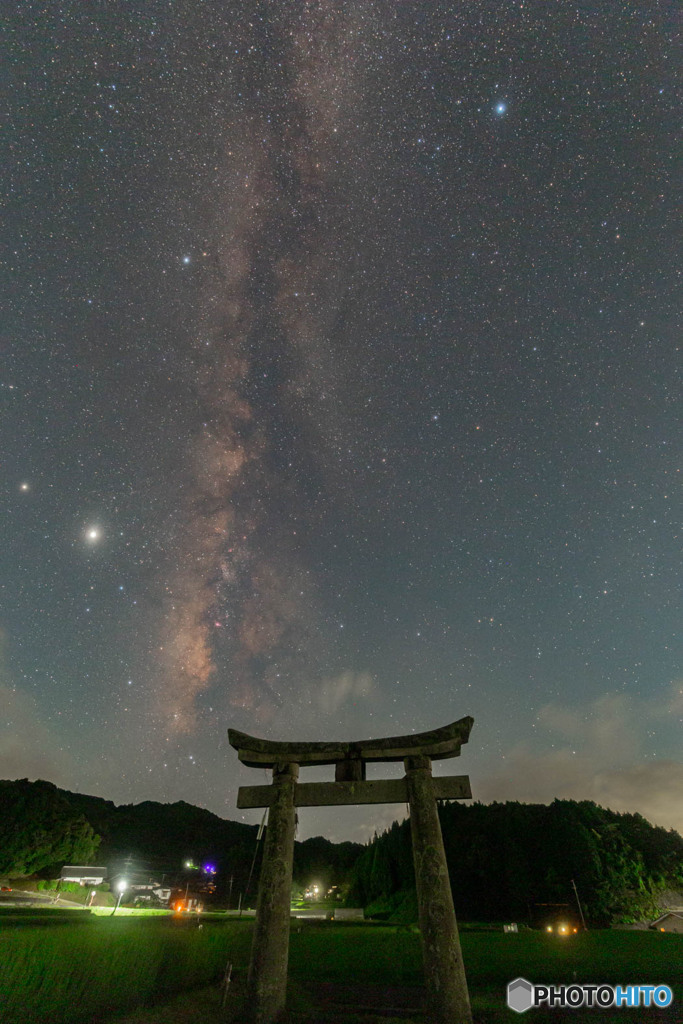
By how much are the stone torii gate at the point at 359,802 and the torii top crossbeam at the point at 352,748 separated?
0.02m

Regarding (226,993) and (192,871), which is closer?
(226,993)

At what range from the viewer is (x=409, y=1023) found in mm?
7324

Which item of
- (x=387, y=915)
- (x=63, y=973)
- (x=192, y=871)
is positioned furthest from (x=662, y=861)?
(x=63, y=973)

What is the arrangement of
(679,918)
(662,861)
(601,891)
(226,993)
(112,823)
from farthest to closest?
(112,823)
(662,861)
(601,891)
(679,918)
(226,993)

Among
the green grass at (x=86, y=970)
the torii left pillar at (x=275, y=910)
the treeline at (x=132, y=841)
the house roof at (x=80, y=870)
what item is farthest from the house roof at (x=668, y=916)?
the house roof at (x=80, y=870)

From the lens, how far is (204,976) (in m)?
11.8

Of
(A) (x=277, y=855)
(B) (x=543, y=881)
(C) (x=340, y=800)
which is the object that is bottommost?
(A) (x=277, y=855)

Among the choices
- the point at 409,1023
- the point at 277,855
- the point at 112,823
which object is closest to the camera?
the point at 409,1023

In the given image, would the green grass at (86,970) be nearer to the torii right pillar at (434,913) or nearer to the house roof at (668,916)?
the torii right pillar at (434,913)

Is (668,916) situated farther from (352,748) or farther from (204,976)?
(352,748)

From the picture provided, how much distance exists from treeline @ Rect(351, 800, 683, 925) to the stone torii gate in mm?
40510

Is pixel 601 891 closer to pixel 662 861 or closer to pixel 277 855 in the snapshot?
pixel 662 861

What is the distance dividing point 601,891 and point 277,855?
47.2 metres

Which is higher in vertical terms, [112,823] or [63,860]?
[112,823]
